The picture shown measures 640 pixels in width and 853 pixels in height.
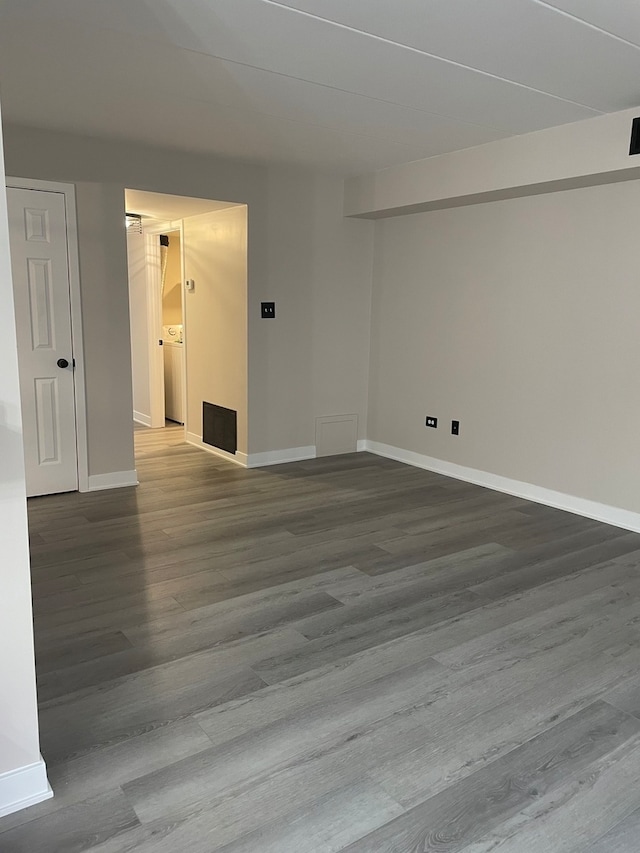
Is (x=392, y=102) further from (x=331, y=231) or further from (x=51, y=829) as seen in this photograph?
(x=51, y=829)

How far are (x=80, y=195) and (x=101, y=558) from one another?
8.08 feet

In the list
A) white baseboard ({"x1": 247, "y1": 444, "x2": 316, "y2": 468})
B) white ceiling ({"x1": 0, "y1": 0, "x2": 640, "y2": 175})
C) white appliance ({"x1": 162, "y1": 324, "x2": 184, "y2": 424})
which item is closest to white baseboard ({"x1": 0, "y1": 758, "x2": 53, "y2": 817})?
white ceiling ({"x1": 0, "y1": 0, "x2": 640, "y2": 175})

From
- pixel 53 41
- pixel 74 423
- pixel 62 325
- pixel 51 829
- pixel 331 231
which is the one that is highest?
pixel 53 41

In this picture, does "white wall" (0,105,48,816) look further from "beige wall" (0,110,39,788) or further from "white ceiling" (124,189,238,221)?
"white ceiling" (124,189,238,221)

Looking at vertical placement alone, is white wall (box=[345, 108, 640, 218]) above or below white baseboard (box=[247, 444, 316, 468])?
above

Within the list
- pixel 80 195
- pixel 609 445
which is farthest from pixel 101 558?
pixel 609 445

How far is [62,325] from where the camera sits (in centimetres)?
433

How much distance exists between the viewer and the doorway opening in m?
5.26

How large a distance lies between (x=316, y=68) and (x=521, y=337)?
2434 millimetres

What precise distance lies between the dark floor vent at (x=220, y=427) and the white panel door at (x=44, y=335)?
1.42 m

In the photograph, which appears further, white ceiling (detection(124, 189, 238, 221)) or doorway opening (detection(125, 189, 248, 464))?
doorway opening (detection(125, 189, 248, 464))

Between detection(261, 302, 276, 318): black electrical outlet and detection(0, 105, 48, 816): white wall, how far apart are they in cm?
376

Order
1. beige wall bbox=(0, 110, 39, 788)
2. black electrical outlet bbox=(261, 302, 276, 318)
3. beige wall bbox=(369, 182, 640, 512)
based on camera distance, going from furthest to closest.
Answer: black electrical outlet bbox=(261, 302, 276, 318) < beige wall bbox=(369, 182, 640, 512) < beige wall bbox=(0, 110, 39, 788)

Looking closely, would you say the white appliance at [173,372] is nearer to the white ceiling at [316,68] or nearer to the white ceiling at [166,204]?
the white ceiling at [166,204]
